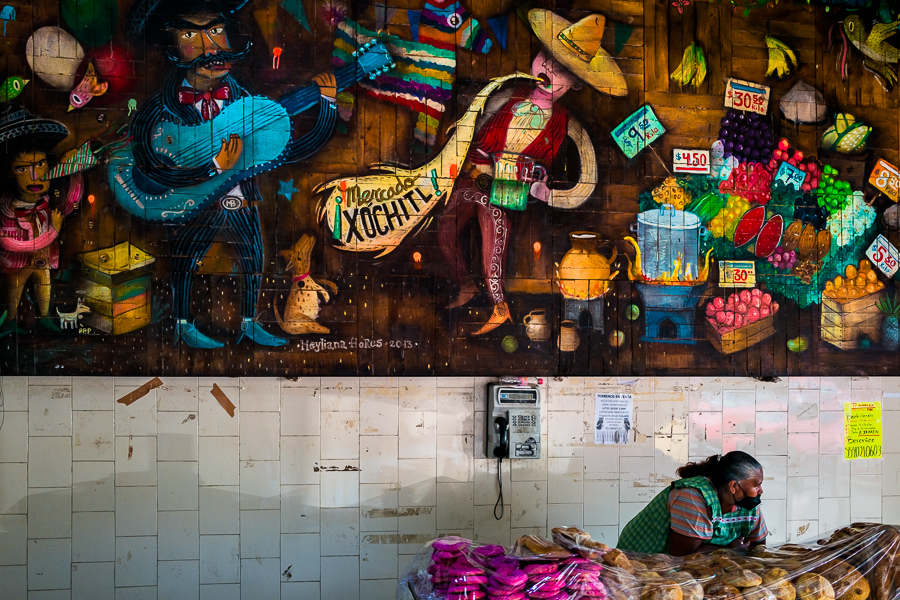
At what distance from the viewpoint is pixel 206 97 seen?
161 inches

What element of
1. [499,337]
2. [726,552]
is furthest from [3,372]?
[726,552]

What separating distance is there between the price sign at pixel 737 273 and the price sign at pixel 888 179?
3.77 ft

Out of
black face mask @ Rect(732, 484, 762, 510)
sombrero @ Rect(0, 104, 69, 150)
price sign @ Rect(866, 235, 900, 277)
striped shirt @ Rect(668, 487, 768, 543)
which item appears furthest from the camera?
price sign @ Rect(866, 235, 900, 277)

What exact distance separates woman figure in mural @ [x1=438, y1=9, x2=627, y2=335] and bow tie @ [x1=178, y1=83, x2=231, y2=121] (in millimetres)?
1498

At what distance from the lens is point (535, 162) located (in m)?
4.43

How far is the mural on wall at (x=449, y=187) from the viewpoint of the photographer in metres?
3.98

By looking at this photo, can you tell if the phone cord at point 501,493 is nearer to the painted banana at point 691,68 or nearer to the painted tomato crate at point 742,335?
the painted tomato crate at point 742,335

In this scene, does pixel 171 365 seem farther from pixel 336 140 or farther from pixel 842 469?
pixel 842 469

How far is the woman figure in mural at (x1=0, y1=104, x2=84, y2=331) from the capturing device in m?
3.92

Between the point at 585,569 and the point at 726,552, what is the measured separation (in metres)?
0.72

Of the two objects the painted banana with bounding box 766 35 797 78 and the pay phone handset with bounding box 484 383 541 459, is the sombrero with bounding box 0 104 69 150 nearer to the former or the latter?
the pay phone handset with bounding box 484 383 541 459

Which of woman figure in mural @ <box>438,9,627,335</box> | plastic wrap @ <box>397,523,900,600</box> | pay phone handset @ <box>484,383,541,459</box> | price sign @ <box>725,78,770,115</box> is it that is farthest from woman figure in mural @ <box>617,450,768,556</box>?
price sign @ <box>725,78,770,115</box>

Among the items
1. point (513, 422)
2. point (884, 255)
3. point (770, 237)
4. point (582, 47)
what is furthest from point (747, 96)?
point (513, 422)

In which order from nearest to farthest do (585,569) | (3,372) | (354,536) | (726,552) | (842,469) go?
1. (585,569)
2. (726,552)
3. (3,372)
4. (354,536)
5. (842,469)
